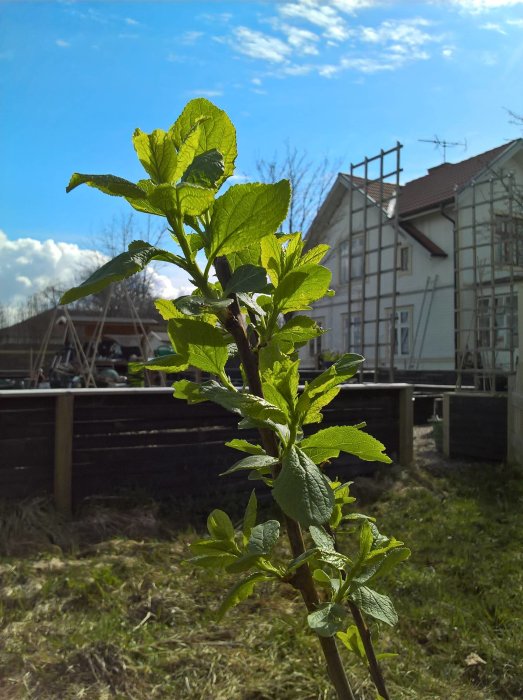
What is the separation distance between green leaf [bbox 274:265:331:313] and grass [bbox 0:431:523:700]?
41.7 inches

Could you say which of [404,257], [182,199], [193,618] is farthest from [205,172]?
[404,257]

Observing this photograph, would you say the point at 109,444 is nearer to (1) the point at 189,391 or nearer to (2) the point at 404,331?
(1) the point at 189,391

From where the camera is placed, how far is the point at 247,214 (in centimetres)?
73

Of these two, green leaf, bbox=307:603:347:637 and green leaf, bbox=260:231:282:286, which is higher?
green leaf, bbox=260:231:282:286

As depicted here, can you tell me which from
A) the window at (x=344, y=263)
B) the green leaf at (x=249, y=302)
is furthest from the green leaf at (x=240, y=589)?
the window at (x=344, y=263)

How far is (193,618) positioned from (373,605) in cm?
258

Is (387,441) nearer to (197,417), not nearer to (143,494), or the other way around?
(197,417)

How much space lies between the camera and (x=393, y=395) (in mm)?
6820

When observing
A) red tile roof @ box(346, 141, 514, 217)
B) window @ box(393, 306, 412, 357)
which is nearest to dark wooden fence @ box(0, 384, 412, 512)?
red tile roof @ box(346, 141, 514, 217)

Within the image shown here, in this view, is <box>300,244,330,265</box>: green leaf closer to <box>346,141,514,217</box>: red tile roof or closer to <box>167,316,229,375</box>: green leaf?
<box>167,316,229,375</box>: green leaf

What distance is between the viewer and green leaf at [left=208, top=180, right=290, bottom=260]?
72cm

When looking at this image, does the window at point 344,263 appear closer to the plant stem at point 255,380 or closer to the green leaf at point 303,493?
the plant stem at point 255,380

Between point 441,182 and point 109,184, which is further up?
point 441,182

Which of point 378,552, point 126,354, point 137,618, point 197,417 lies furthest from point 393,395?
point 126,354
